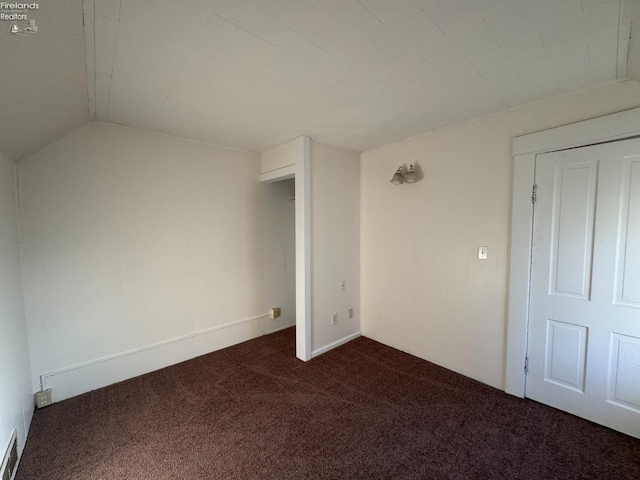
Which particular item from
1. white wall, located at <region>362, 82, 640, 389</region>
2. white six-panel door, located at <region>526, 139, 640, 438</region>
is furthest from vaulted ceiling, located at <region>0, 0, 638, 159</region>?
white six-panel door, located at <region>526, 139, 640, 438</region>

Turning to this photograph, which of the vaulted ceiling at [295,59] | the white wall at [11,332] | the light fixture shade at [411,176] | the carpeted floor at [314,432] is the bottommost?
the carpeted floor at [314,432]

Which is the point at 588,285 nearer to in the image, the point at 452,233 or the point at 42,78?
the point at 452,233

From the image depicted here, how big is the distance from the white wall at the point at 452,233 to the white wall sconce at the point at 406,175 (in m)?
0.08

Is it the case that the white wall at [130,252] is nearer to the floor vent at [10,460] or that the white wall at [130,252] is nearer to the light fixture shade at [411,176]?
the floor vent at [10,460]

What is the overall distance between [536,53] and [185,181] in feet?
9.92

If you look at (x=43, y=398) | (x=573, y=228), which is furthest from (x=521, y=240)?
(x=43, y=398)

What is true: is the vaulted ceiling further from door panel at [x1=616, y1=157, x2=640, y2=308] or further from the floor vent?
the floor vent

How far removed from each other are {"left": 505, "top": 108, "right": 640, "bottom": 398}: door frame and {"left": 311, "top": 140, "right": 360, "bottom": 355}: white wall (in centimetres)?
165

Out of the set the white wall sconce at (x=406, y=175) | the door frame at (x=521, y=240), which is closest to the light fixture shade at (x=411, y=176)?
the white wall sconce at (x=406, y=175)

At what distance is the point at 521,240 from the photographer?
2.13 metres

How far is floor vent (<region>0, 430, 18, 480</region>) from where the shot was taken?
1352 mm

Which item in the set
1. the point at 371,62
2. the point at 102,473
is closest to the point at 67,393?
the point at 102,473

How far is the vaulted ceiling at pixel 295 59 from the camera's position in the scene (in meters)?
1.13

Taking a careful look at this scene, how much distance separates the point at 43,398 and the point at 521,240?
408 cm
